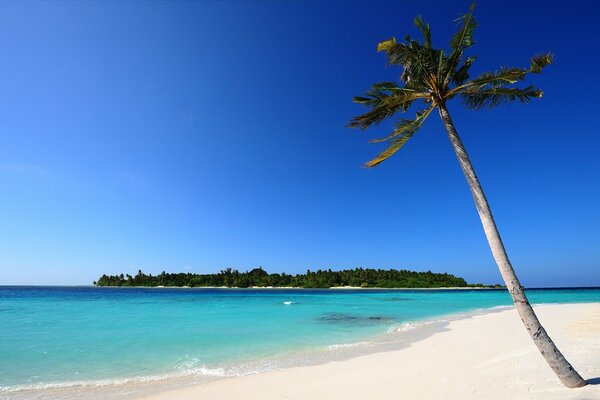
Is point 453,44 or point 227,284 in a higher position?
point 453,44

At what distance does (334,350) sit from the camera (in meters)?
13.3

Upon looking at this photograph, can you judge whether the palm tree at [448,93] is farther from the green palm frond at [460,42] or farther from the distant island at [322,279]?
the distant island at [322,279]

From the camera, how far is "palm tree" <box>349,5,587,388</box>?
7.00 metres

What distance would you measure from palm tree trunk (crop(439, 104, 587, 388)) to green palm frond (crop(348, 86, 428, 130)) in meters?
1.92

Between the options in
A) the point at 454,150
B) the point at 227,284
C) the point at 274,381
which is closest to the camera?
the point at 454,150

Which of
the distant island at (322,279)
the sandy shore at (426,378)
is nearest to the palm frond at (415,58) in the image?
the sandy shore at (426,378)

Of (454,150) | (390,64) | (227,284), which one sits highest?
(390,64)

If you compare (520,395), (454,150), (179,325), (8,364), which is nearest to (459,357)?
(520,395)

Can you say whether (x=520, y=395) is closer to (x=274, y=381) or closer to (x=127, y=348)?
(x=274, y=381)

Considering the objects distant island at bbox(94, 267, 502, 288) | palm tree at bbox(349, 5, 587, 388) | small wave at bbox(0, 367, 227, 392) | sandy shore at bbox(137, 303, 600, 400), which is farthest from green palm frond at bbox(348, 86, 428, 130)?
distant island at bbox(94, 267, 502, 288)

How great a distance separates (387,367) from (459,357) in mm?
3019

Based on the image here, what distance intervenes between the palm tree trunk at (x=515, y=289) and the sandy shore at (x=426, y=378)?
1.21 ft

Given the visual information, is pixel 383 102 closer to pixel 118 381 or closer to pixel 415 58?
pixel 415 58

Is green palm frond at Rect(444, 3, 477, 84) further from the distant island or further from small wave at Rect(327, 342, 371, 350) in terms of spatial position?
the distant island
